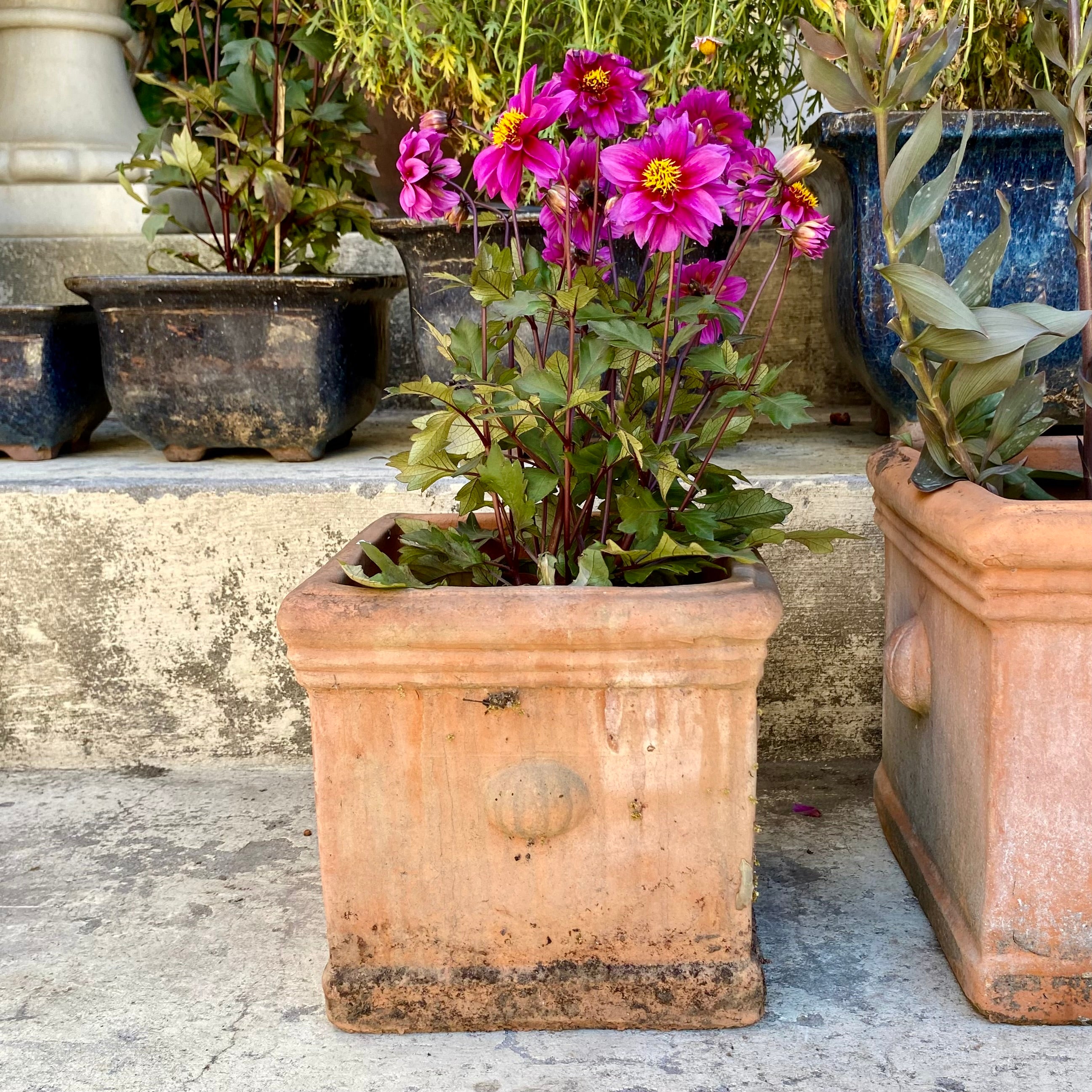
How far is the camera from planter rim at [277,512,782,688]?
0.99 metres

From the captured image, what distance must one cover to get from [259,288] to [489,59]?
1.66ft

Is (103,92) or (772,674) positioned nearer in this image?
(772,674)

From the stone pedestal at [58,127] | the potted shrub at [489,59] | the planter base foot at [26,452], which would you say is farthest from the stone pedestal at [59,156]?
the potted shrub at [489,59]

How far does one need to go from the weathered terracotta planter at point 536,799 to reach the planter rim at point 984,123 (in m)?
0.75

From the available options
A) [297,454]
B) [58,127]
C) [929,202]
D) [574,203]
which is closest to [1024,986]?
[929,202]

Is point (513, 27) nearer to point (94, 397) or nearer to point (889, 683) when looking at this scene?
point (94, 397)

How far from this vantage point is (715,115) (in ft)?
3.55

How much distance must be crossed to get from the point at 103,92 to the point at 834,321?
1.67 m

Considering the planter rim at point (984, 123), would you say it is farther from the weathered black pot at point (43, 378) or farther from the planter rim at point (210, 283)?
the weathered black pot at point (43, 378)

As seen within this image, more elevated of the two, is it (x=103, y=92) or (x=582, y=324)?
(x=103, y=92)

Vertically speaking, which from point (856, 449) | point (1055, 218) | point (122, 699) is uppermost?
point (1055, 218)

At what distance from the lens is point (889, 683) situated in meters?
1.40

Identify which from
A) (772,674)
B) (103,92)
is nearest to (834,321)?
(772,674)

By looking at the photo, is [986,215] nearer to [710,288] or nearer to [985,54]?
[985,54]
